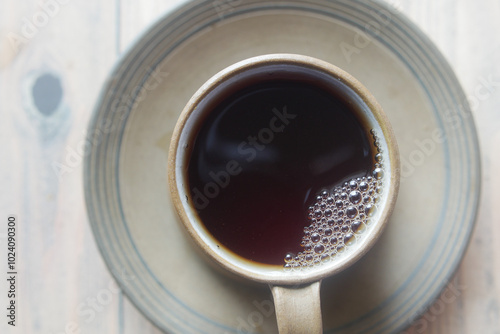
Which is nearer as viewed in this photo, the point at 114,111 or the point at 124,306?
the point at 114,111

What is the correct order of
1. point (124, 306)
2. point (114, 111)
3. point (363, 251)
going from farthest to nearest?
point (124, 306) → point (114, 111) → point (363, 251)

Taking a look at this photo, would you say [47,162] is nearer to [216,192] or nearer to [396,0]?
[216,192]

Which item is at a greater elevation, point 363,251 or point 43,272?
point 43,272

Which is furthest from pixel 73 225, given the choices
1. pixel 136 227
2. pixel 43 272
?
pixel 136 227

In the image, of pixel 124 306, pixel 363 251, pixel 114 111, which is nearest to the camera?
pixel 363 251
